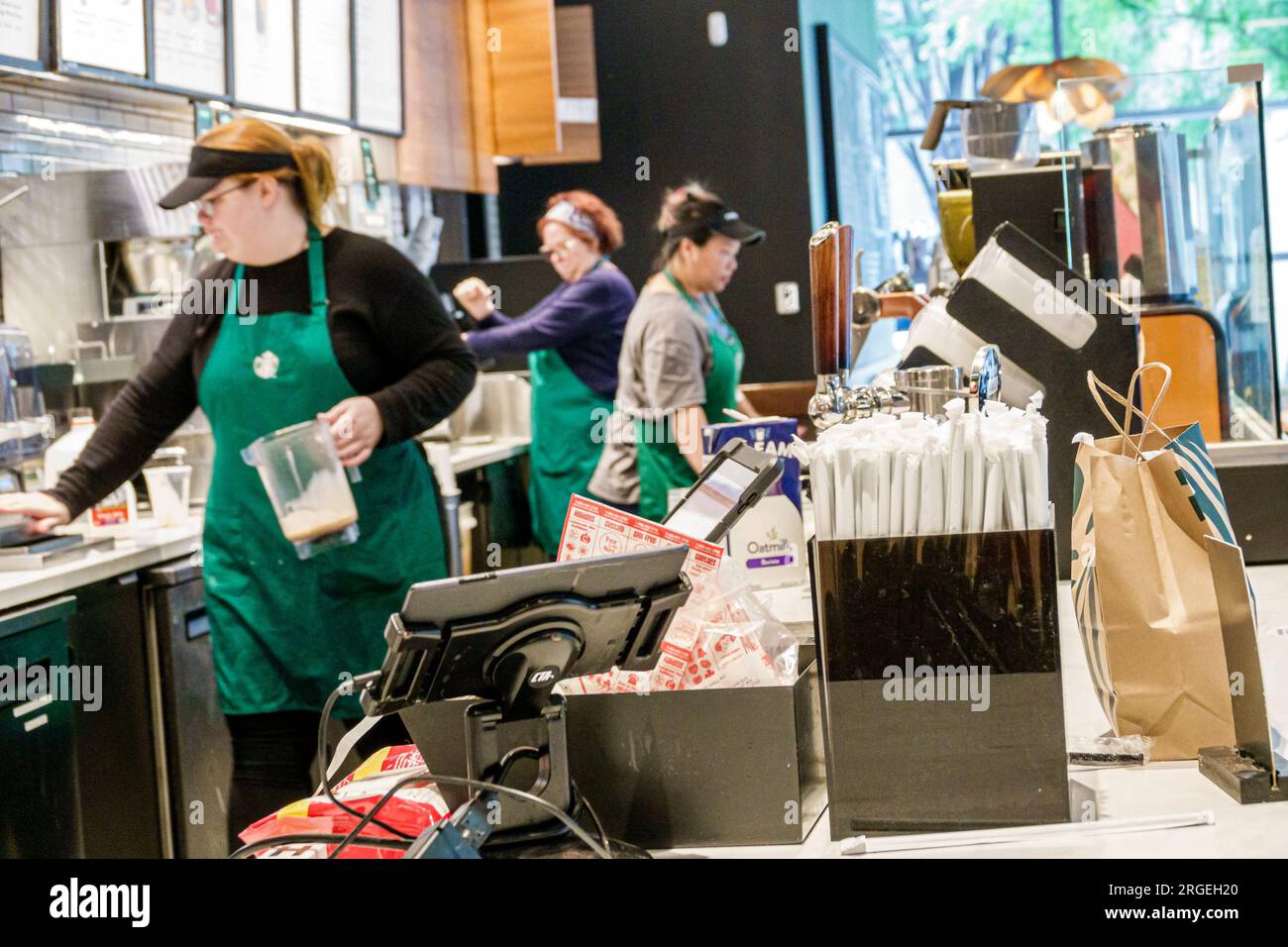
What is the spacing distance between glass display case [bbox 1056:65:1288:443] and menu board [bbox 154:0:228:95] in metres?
2.51

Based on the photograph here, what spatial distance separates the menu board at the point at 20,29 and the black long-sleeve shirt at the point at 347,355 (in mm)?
1040

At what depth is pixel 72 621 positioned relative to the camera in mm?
2818

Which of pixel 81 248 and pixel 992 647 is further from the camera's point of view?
pixel 81 248

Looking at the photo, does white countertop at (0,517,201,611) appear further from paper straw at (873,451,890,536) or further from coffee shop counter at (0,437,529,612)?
paper straw at (873,451,890,536)

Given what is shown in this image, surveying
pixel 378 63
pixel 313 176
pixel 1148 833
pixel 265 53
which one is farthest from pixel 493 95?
pixel 1148 833

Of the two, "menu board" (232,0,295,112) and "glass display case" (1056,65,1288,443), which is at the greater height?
"menu board" (232,0,295,112)

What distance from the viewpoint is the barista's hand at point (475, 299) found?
214 inches

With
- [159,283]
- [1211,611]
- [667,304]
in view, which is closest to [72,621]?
[159,283]

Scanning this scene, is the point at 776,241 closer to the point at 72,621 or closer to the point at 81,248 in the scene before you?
the point at 81,248

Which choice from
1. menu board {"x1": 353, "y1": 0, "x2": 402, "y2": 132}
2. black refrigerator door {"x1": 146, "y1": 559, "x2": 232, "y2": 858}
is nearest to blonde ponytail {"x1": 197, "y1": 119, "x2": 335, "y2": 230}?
black refrigerator door {"x1": 146, "y1": 559, "x2": 232, "y2": 858}

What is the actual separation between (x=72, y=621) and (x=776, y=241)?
13.8ft

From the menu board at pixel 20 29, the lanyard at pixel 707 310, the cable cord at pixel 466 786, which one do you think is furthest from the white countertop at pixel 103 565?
the cable cord at pixel 466 786

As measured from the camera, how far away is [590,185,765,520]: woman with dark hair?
3770 millimetres

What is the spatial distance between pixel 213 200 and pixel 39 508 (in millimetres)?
701
